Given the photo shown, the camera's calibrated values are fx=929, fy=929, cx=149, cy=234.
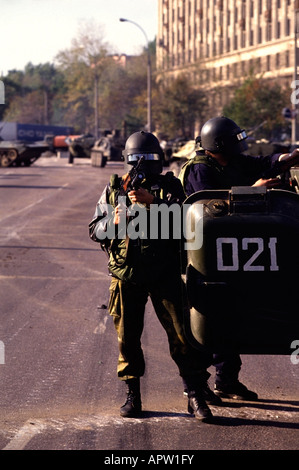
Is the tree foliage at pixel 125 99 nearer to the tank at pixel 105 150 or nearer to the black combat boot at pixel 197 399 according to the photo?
the tank at pixel 105 150

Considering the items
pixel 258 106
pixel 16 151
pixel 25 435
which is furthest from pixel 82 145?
pixel 25 435

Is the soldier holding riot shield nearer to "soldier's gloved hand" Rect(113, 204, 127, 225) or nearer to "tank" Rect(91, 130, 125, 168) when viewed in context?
"soldier's gloved hand" Rect(113, 204, 127, 225)

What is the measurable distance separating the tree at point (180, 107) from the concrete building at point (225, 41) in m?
1.82

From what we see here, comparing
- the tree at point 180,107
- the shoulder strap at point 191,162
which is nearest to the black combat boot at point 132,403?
the shoulder strap at point 191,162

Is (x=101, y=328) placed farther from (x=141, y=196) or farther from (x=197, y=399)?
(x=141, y=196)

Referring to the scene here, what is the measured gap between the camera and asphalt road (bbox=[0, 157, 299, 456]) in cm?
543

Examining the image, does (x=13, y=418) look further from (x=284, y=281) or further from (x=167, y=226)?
(x=284, y=281)

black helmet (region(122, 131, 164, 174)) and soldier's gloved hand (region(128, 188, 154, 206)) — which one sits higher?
black helmet (region(122, 131, 164, 174))

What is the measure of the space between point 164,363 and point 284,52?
81639 millimetres

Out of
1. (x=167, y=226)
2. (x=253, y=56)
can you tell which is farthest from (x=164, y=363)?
(x=253, y=56)

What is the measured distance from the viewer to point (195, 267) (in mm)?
4961

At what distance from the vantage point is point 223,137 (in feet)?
20.0

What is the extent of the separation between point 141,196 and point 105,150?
4314 centimetres

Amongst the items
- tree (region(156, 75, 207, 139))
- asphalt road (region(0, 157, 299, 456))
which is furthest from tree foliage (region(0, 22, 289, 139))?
asphalt road (region(0, 157, 299, 456))
